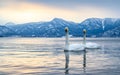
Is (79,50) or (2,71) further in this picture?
(79,50)

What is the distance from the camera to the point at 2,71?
98.5 ft

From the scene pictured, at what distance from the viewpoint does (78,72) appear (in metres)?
29.4

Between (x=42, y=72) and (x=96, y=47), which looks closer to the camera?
(x=42, y=72)

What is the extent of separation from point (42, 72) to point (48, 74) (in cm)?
133

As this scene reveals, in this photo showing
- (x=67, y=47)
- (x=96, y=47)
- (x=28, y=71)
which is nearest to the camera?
(x=28, y=71)

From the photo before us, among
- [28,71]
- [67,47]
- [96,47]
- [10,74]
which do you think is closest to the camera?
[10,74]

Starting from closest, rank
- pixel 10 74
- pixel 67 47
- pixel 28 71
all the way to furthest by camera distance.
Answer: pixel 10 74 < pixel 28 71 < pixel 67 47

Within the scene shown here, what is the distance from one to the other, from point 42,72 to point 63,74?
211cm

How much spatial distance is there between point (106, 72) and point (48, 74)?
4920mm

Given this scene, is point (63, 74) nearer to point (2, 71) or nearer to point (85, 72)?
point (85, 72)

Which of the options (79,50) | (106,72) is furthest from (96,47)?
(106,72)

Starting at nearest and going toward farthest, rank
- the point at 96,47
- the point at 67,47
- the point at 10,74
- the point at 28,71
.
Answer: the point at 10,74, the point at 28,71, the point at 67,47, the point at 96,47

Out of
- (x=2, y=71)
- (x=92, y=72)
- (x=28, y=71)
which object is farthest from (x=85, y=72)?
(x=2, y=71)

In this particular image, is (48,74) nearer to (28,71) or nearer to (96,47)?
(28,71)
